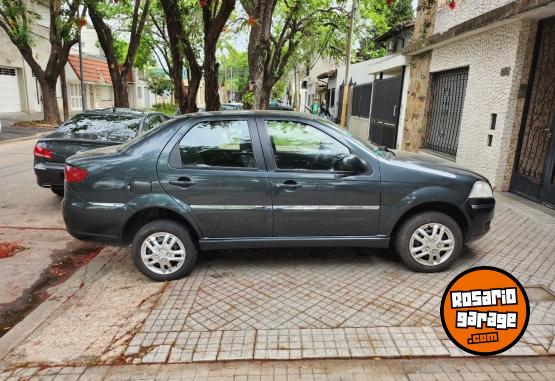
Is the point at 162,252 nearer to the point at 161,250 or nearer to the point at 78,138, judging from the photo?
the point at 161,250

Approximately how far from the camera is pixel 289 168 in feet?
13.2

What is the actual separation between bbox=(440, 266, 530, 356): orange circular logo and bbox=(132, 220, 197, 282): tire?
8.47ft

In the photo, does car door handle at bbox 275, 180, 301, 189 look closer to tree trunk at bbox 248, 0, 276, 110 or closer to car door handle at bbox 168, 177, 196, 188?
car door handle at bbox 168, 177, 196, 188

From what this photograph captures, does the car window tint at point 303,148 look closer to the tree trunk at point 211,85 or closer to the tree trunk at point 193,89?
the tree trunk at point 211,85

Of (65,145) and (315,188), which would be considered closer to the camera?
(315,188)

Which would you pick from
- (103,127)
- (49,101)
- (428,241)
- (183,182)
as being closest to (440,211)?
(428,241)

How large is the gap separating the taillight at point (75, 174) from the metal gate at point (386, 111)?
423 inches

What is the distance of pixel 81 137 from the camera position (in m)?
6.62

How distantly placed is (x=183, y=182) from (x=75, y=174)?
1066 millimetres

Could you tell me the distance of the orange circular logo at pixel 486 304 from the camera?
2008 mm

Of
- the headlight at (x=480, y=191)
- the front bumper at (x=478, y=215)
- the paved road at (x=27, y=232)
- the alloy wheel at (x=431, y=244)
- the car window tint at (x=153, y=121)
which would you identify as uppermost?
the car window tint at (x=153, y=121)

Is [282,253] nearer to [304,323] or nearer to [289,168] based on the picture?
[289,168]


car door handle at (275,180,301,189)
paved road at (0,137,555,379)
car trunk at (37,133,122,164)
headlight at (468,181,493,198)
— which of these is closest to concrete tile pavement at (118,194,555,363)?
paved road at (0,137,555,379)

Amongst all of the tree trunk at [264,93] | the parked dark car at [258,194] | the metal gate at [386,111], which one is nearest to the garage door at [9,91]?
the tree trunk at [264,93]
